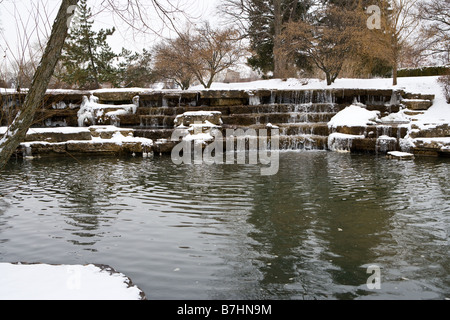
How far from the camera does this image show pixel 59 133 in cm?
1430

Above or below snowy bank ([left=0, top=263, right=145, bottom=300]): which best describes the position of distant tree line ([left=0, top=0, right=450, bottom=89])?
above

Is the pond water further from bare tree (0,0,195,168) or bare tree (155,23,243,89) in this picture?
bare tree (155,23,243,89)

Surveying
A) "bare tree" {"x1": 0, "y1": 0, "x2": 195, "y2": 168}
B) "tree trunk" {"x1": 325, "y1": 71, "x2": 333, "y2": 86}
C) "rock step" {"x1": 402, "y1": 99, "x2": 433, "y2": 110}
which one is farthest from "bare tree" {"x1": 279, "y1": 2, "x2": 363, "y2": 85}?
"bare tree" {"x1": 0, "y1": 0, "x2": 195, "y2": 168}

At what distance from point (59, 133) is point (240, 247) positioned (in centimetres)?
1174

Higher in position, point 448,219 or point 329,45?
point 329,45

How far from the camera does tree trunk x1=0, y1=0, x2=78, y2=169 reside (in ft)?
11.6

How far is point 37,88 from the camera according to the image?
3.54 meters

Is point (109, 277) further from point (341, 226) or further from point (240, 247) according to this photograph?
point (341, 226)

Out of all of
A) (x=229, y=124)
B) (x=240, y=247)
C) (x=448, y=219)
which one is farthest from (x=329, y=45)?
(x=240, y=247)

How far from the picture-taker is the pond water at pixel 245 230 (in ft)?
12.4

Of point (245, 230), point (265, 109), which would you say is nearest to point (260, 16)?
point (265, 109)

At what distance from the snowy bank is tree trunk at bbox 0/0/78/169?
1043 mm

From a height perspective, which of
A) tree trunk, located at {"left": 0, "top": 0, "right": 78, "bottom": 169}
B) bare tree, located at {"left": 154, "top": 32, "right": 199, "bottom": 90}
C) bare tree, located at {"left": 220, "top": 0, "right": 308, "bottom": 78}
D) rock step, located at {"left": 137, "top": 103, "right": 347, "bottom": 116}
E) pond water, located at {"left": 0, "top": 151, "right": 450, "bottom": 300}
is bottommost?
pond water, located at {"left": 0, "top": 151, "right": 450, "bottom": 300}

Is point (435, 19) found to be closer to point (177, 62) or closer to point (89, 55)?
point (177, 62)
